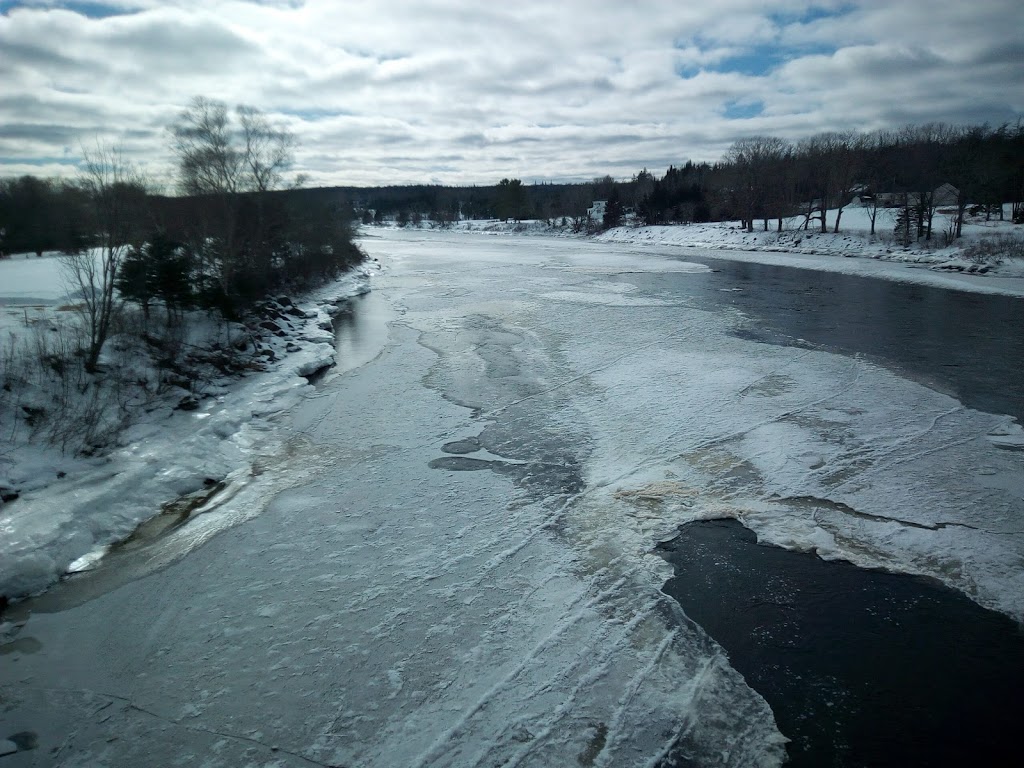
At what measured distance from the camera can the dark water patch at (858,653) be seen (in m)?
3.92

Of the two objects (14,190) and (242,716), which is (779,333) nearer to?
(242,716)

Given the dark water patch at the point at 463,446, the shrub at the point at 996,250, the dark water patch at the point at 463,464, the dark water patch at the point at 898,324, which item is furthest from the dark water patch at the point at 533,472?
the shrub at the point at 996,250

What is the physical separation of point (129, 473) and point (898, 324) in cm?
1959

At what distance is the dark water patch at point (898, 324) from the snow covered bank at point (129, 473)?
12.4m

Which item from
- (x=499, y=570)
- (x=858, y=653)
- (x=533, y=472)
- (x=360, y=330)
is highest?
(x=360, y=330)

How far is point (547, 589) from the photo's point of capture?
5.58 meters

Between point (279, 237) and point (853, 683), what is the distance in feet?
85.9

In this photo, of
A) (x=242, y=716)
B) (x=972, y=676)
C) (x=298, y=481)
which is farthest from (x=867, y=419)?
(x=242, y=716)

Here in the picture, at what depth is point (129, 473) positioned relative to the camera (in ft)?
27.0

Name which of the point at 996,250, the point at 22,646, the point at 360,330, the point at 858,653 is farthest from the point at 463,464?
the point at 996,250

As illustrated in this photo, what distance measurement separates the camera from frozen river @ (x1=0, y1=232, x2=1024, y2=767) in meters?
4.09

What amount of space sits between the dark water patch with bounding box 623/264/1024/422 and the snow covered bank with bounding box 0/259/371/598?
12.4 metres

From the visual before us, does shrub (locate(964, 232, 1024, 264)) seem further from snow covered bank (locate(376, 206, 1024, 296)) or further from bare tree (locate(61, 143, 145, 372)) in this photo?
bare tree (locate(61, 143, 145, 372))

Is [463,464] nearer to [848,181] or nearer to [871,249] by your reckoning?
[871,249]
